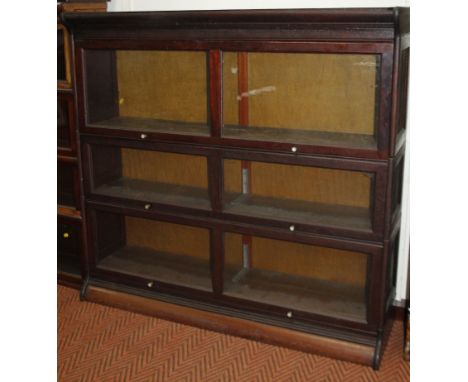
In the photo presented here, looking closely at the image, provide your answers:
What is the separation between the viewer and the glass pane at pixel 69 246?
2.72m

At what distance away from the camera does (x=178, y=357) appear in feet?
7.25

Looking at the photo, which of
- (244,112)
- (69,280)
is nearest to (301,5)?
(244,112)

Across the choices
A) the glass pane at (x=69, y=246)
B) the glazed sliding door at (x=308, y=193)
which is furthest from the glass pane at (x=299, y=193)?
the glass pane at (x=69, y=246)

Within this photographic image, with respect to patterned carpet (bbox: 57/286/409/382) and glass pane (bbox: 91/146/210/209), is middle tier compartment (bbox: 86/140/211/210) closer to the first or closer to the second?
glass pane (bbox: 91/146/210/209)

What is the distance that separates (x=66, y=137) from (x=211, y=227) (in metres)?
0.81

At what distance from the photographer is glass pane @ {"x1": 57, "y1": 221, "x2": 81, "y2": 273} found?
2.72 m

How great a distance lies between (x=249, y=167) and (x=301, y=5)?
687 millimetres

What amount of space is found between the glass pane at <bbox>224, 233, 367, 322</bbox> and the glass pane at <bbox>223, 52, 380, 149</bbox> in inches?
19.6

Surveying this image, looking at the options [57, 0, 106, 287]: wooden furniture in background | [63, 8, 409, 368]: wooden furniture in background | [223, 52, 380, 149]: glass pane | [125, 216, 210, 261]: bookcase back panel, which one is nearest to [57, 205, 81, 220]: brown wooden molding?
[57, 0, 106, 287]: wooden furniture in background

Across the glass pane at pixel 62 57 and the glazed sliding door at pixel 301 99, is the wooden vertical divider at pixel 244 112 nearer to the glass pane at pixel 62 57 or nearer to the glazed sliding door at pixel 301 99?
the glazed sliding door at pixel 301 99
